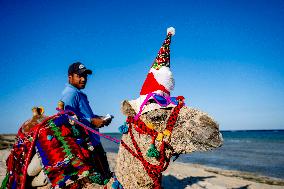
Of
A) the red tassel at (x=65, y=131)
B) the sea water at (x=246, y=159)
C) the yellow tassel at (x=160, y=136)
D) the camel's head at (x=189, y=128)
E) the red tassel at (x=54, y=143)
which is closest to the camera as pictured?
the camel's head at (x=189, y=128)

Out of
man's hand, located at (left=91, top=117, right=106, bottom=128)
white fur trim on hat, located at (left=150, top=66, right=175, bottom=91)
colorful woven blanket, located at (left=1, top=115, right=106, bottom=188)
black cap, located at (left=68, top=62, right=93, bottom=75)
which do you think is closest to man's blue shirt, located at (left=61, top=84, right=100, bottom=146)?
man's hand, located at (left=91, top=117, right=106, bottom=128)

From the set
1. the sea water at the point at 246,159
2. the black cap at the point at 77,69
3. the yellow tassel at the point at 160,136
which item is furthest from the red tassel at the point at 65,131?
the sea water at the point at 246,159

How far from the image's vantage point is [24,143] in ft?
11.4

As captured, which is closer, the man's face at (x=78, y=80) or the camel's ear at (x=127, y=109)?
the camel's ear at (x=127, y=109)

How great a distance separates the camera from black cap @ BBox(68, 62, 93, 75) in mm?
4289

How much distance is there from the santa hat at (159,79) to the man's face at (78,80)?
5.39 feet

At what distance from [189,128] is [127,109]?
2.35 feet

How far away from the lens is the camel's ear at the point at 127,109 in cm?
295

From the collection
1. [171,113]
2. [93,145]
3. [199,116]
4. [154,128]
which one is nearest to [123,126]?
[154,128]

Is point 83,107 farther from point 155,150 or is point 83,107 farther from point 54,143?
point 155,150

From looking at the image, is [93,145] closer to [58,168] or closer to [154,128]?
[58,168]

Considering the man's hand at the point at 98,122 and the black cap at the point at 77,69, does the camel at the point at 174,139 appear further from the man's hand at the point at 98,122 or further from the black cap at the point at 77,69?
the black cap at the point at 77,69

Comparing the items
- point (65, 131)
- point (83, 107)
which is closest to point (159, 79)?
point (65, 131)

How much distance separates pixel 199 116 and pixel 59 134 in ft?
5.90
